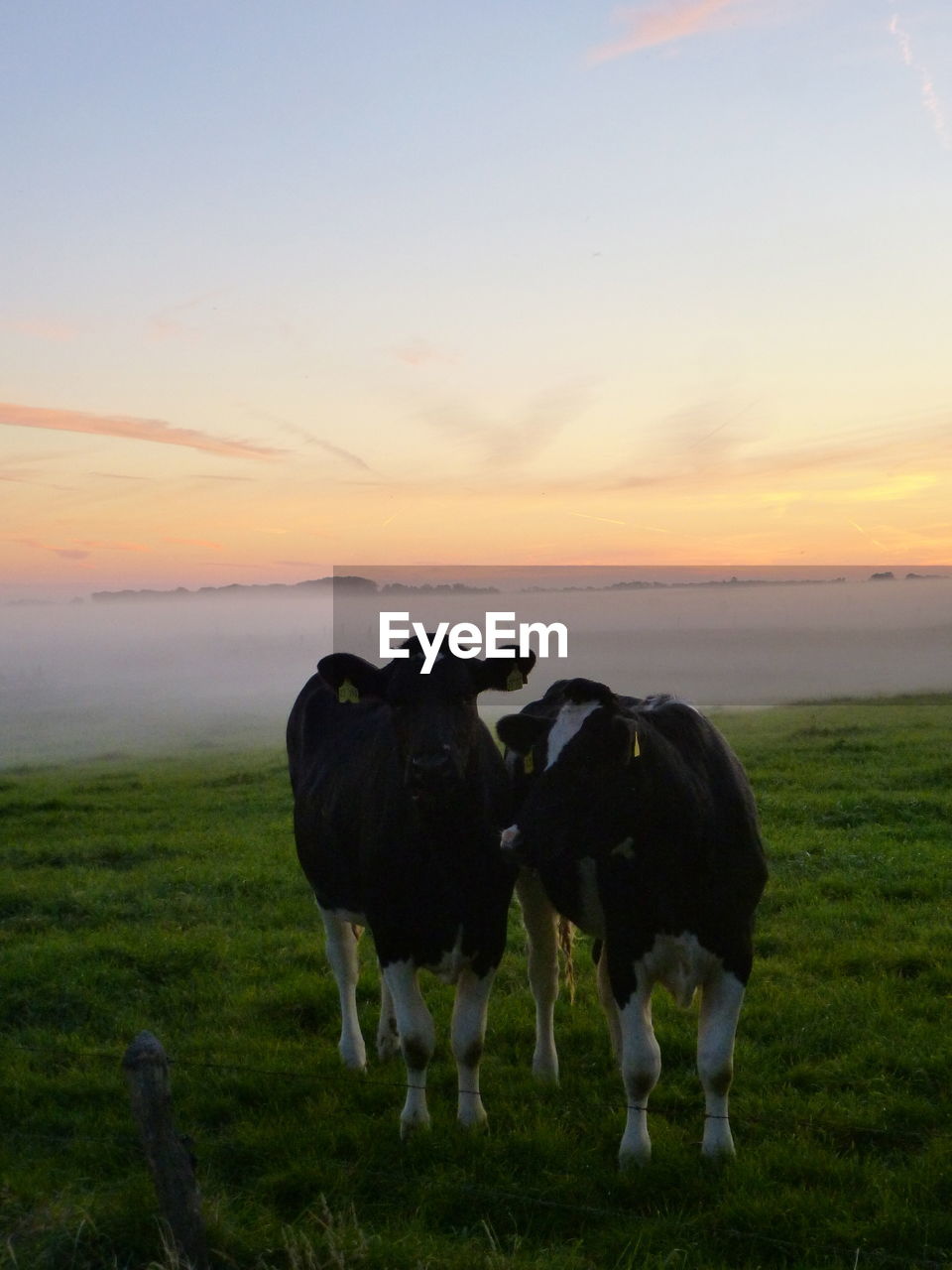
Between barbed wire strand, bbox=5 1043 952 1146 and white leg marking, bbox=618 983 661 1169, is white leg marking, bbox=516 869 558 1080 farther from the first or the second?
white leg marking, bbox=618 983 661 1169

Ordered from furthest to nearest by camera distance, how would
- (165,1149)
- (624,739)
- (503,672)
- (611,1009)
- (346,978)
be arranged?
(346,978) < (611,1009) < (503,672) < (624,739) < (165,1149)

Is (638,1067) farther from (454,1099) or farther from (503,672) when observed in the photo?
(503,672)

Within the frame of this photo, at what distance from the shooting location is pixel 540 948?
311 inches

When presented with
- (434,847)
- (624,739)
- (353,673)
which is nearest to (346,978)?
(434,847)

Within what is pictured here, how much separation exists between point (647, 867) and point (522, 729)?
1.09m

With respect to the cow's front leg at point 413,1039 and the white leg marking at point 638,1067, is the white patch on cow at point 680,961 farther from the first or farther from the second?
the cow's front leg at point 413,1039

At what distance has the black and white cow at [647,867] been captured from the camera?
20.1 feet

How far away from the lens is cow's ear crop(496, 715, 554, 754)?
680 cm

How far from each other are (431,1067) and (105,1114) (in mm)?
1962

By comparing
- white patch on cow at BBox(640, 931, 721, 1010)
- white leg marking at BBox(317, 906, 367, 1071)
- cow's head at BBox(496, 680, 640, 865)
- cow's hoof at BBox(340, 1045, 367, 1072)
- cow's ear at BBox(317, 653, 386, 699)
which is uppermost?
cow's ear at BBox(317, 653, 386, 699)

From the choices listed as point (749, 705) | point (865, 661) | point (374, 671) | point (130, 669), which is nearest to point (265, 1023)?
Result: point (374, 671)

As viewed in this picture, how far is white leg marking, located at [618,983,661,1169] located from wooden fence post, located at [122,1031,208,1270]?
7.80ft

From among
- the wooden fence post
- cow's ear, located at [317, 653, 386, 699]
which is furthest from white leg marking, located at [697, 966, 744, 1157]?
the wooden fence post

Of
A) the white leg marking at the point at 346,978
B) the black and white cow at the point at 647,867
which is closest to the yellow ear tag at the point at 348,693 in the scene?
the black and white cow at the point at 647,867
